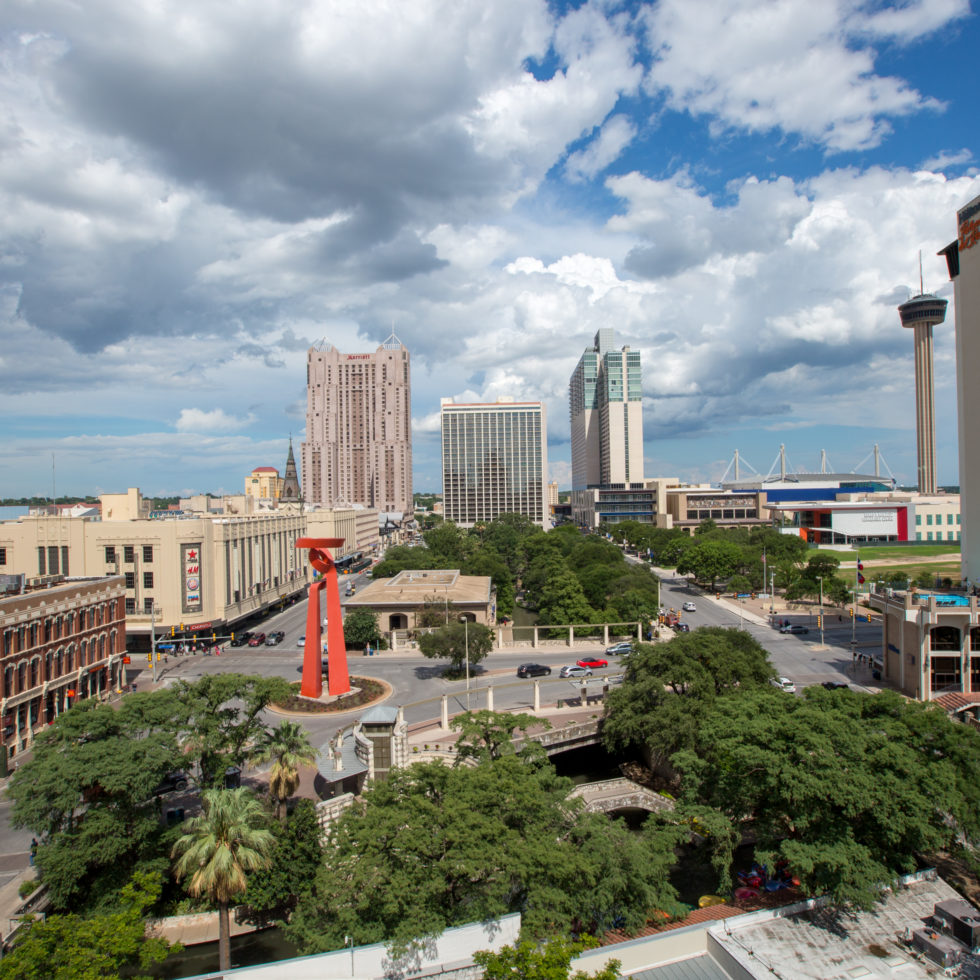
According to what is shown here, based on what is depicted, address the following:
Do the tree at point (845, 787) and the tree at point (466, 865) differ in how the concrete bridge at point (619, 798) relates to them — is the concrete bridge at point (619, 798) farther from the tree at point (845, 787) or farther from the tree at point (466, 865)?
the tree at point (466, 865)

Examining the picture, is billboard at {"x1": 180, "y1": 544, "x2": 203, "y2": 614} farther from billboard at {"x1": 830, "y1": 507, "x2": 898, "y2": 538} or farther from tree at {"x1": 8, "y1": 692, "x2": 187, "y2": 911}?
billboard at {"x1": 830, "y1": 507, "x2": 898, "y2": 538}

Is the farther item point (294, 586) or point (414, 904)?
point (294, 586)

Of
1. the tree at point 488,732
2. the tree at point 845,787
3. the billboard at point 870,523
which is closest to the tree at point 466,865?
the tree at point 488,732

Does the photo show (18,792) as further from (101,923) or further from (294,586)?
(294,586)

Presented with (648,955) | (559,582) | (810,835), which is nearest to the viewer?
(648,955)

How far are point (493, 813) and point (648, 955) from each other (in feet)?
21.9

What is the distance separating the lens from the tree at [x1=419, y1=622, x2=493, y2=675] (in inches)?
2069

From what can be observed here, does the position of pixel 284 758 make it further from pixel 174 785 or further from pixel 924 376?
pixel 924 376

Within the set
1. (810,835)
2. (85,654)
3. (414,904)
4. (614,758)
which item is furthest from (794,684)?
(85,654)

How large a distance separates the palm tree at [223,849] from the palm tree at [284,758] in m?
5.59

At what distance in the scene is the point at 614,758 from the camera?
44.8m

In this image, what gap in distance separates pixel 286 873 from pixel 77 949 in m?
8.73

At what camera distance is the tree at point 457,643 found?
52562 millimetres

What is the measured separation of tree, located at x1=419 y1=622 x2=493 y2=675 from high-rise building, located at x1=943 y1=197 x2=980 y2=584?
4044 centimetres
